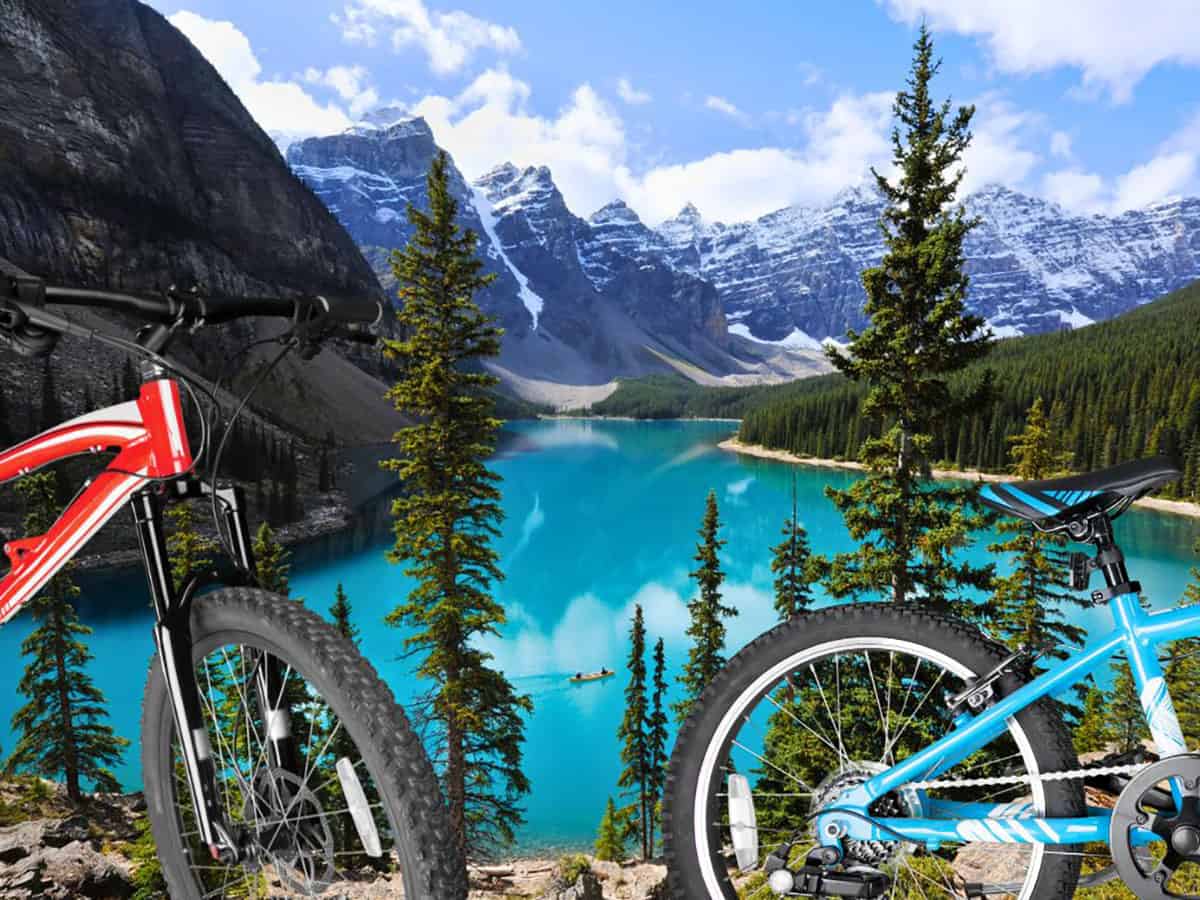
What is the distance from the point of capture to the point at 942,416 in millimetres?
14672

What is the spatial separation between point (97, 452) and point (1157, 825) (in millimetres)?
3753

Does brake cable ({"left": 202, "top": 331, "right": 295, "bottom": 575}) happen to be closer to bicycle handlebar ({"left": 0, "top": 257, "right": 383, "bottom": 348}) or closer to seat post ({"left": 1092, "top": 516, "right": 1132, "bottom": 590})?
bicycle handlebar ({"left": 0, "top": 257, "right": 383, "bottom": 348})

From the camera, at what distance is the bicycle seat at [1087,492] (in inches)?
88.4

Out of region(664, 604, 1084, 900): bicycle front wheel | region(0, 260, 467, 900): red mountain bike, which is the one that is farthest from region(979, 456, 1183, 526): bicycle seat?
region(0, 260, 467, 900): red mountain bike

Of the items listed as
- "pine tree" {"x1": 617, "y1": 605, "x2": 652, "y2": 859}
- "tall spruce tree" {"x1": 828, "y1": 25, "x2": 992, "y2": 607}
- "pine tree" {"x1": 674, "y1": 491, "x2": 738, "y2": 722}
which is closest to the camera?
"tall spruce tree" {"x1": 828, "y1": 25, "x2": 992, "y2": 607}

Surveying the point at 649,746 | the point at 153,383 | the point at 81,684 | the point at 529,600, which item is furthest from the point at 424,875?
the point at 529,600

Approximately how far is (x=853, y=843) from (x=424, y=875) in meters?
1.50

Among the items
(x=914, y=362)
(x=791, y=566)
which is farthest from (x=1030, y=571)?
(x=914, y=362)

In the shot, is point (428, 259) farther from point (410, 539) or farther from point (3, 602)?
point (3, 602)

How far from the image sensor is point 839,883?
225 centimetres

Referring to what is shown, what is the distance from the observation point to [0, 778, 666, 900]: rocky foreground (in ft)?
12.7

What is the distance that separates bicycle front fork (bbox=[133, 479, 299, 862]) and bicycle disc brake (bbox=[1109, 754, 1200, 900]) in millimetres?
2623

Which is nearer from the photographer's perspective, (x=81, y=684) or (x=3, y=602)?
(x=3, y=602)

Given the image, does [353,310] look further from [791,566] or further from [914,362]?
[791,566]
